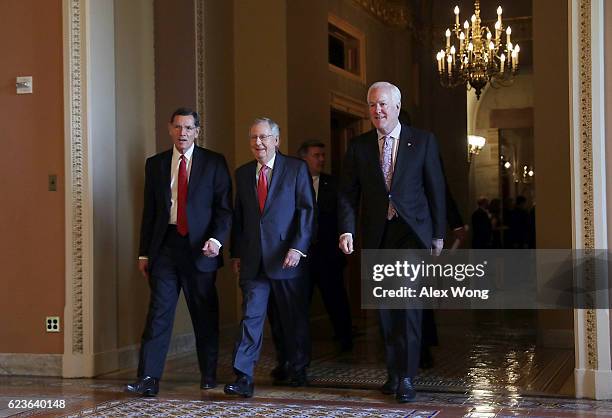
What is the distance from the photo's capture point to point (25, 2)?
6.61 metres

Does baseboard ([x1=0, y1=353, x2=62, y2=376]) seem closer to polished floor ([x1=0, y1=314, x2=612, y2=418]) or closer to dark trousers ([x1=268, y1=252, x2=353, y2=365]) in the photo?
polished floor ([x1=0, y1=314, x2=612, y2=418])

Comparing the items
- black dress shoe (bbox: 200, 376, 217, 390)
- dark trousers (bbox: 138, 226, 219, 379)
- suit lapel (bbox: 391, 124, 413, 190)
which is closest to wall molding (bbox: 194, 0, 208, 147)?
dark trousers (bbox: 138, 226, 219, 379)

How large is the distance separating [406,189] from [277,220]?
0.80 m

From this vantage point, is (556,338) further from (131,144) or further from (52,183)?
(52,183)

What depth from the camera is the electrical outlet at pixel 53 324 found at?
6.49m

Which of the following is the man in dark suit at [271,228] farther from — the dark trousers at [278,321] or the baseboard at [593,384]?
the baseboard at [593,384]

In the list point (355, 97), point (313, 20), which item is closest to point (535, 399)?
point (313, 20)

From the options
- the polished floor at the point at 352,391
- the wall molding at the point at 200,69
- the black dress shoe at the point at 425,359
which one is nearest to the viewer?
the polished floor at the point at 352,391

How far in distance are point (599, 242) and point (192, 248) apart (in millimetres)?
2280

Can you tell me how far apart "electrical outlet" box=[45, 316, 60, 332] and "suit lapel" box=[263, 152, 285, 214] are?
177 cm

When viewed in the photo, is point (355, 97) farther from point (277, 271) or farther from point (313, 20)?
point (277, 271)

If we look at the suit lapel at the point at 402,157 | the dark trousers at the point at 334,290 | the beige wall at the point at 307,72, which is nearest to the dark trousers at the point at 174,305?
the suit lapel at the point at 402,157

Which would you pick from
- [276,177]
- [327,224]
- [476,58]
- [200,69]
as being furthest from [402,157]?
[476,58]

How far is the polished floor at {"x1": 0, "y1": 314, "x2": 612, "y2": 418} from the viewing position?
5031mm
